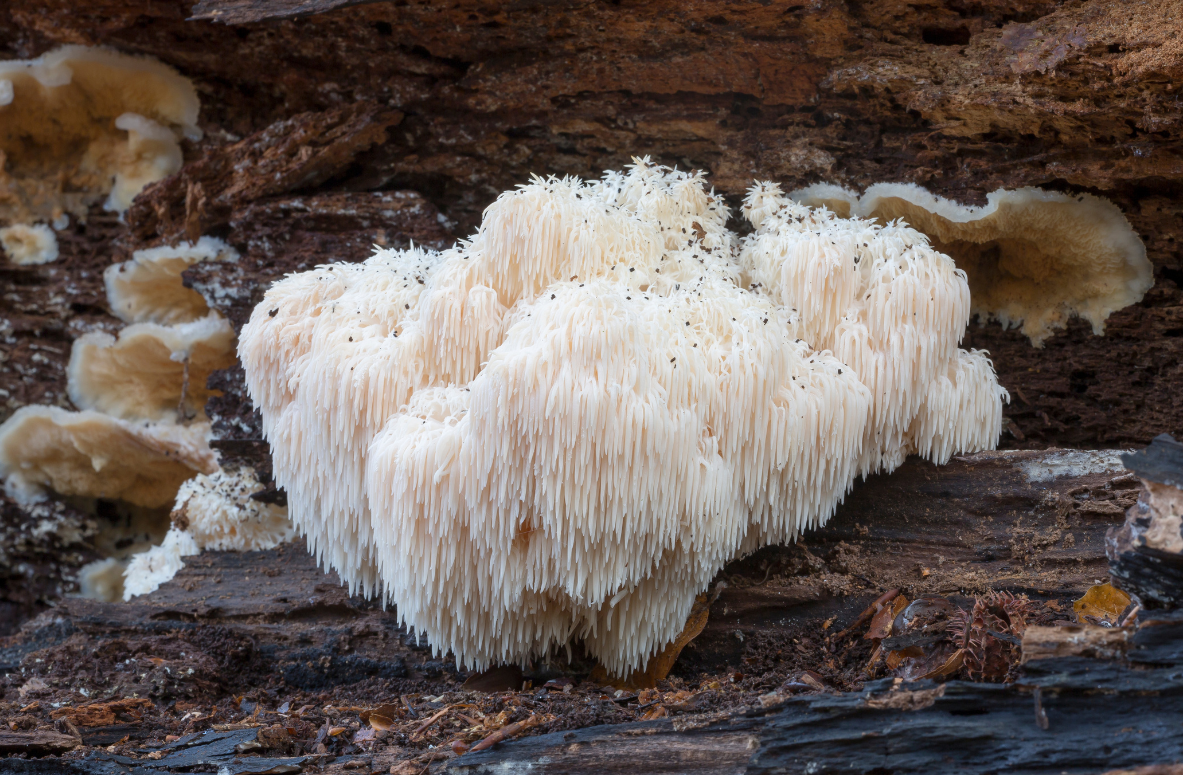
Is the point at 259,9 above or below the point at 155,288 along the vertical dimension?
above

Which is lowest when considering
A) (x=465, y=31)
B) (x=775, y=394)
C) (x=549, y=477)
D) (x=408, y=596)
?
(x=408, y=596)

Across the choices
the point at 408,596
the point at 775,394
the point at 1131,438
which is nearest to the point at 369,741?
the point at 408,596

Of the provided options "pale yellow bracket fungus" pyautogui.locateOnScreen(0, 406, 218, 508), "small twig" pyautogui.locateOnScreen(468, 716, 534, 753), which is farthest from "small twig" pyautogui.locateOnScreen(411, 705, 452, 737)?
"pale yellow bracket fungus" pyautogui.locateOnScreen(0, 406, 218, 508)

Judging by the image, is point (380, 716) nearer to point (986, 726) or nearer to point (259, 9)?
point (986, 726)

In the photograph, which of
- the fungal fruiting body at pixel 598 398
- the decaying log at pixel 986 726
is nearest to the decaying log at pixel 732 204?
the decaying log at pixel 986 726

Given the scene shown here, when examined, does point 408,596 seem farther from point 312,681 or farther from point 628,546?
point 312,681

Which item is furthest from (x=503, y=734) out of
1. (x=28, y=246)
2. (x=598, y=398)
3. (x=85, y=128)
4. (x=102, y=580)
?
(x=85, y=128)
